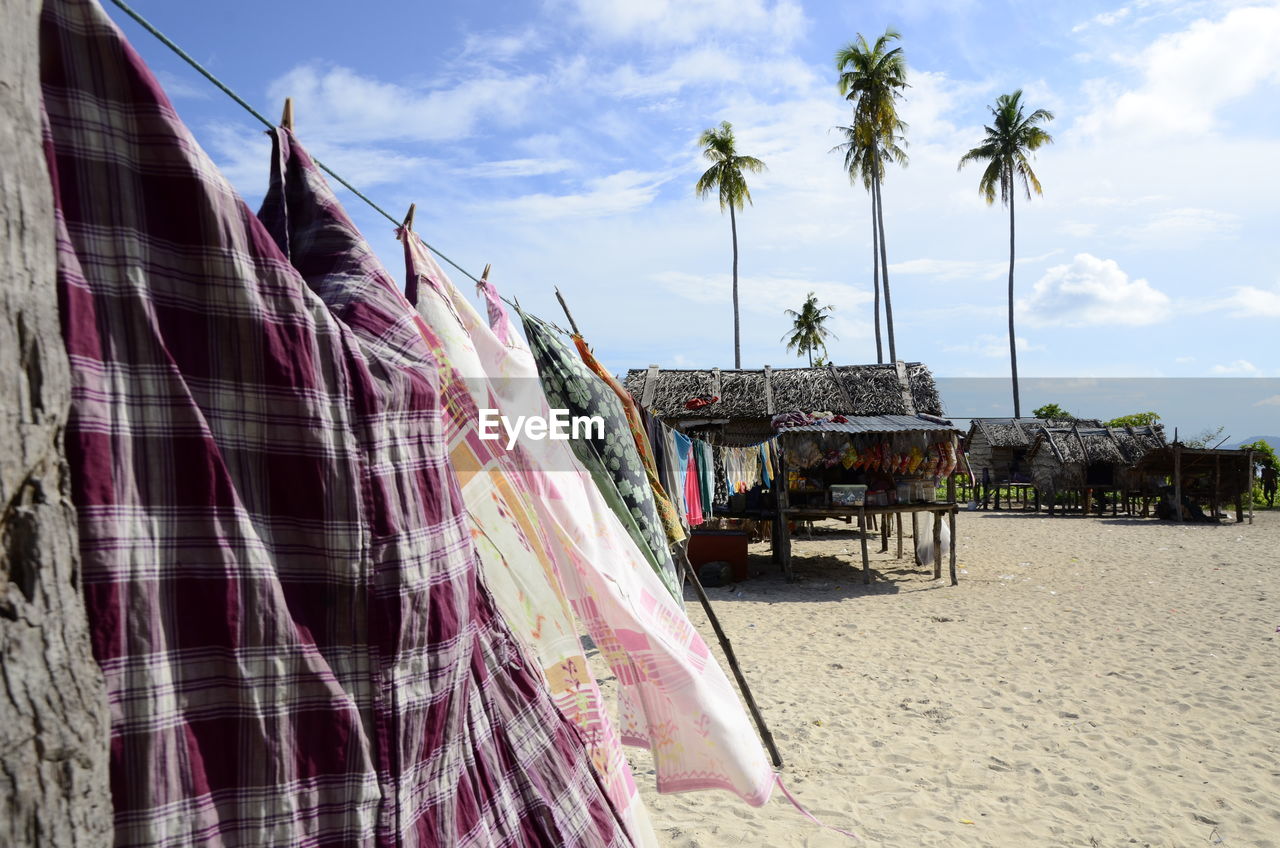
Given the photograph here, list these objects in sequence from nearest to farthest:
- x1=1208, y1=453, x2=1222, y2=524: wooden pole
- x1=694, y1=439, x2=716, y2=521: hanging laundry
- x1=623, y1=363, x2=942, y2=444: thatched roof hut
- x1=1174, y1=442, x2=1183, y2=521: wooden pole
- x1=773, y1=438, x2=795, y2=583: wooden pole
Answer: x1=694, y1=439, x2=716, y2=521: hanging laundry < x1=773, y1=438, x2=795, y2=583: wooden pole < x1=623, y1=363, x2=942, y2=444: thatched roof hut < x1=1208, y1=453, x2=1222, y2=524: wooden pole < x1=1174, y1=442, x2=1183, y2=521: wooden pole

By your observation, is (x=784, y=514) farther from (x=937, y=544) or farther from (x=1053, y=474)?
(x=1053, y=474)

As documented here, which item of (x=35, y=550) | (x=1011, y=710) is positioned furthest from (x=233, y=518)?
(x=1011, y=710)

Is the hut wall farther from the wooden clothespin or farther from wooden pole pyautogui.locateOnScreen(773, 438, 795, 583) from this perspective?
the wooden clothespin

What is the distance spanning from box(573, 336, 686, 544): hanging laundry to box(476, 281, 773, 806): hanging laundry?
1.05 meters

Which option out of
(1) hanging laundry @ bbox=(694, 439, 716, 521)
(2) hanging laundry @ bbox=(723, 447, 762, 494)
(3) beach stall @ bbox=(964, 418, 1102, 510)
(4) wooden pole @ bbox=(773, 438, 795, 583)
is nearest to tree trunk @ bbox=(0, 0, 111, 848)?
(1) hanging laundry @ bbox=(694, 439, 716, 521)

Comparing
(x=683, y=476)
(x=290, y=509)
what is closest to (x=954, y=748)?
(x=683, y=476)

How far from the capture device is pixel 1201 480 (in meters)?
19.9

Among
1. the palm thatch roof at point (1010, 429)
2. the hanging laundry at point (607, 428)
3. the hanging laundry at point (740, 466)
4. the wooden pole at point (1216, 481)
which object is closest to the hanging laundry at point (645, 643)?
the hanging laundry at point (607, 428)

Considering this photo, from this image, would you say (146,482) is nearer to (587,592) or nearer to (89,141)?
(89,141)

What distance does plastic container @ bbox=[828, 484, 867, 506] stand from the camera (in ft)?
34.9

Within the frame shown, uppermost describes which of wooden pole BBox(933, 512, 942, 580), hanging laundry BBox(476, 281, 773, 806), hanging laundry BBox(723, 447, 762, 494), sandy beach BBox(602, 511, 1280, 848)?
hanging laundry BBox(723, 447, 762, 494)

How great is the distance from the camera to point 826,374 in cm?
1577

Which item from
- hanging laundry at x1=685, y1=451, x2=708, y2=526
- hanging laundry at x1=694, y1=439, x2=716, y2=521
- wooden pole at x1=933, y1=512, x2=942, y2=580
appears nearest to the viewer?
hanging laundry at x1=685, y1=451, x2=708, y2=526
